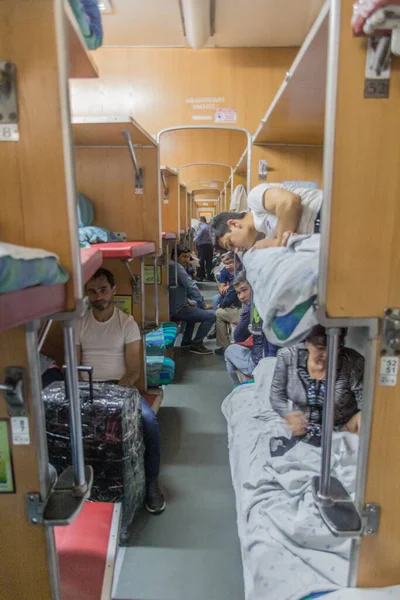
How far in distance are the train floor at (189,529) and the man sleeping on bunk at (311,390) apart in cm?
52

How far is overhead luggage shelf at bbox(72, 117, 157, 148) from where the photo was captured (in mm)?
1815

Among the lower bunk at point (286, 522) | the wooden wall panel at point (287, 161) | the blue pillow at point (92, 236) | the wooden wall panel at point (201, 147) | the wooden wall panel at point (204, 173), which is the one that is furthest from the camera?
the wooden wall panel at point (204, 173)

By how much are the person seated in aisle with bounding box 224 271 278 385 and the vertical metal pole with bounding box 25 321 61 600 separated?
1.93 meters

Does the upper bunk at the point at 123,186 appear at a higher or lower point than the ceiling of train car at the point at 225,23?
lower

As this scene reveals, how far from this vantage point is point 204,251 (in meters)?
8.80

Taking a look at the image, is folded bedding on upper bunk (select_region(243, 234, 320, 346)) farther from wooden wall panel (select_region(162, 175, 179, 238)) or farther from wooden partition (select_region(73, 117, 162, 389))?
wooden wall panel (select_region(162, 175, 179, 238))

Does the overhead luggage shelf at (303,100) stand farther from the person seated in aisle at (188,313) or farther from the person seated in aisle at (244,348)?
the person seated in aisle at (188,313)

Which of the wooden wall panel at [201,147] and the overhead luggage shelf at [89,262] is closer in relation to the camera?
the overhead luggage shelf at [89,262]

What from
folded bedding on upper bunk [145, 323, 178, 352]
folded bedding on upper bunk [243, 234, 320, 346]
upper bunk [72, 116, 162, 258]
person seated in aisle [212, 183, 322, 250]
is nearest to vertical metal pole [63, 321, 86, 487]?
folded bedding on upper bunk [243, 234, 320, 346]

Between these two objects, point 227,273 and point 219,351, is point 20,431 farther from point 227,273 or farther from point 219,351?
point 227,273

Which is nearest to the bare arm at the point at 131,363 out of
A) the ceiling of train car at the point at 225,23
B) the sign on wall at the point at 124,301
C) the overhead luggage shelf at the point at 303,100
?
the sign on wall at the point at 124,301

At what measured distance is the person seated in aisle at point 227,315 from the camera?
13.7ft

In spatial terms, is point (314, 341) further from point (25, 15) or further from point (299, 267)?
point (25, 15)

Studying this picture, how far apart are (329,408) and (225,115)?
3199 millimetres
